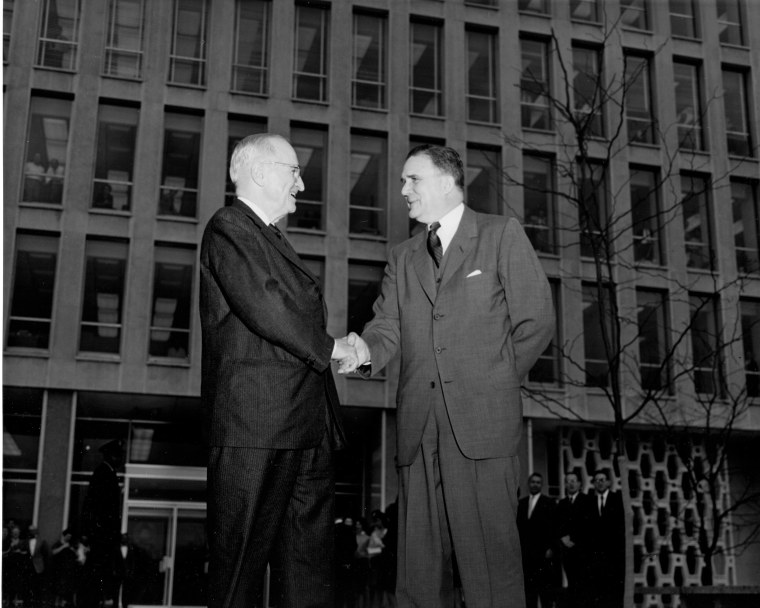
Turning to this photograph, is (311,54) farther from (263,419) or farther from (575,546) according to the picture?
(263,419)

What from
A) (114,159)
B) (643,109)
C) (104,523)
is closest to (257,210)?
(104,523)

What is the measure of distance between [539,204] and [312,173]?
6252 mm

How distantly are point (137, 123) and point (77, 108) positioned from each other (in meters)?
1.46

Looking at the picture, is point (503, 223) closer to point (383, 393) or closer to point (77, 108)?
point (383, 393)

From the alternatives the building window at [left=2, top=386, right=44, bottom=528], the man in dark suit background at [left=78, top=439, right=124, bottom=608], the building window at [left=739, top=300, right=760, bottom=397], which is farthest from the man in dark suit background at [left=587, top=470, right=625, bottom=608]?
the building window at [left=2, top=386, right=44, bottom=528]

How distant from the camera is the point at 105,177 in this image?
2283 cm

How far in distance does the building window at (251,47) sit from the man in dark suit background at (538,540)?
15291 millimetres

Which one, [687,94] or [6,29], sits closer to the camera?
[6,29]

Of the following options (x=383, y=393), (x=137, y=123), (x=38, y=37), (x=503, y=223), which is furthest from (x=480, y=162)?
(x=503, y=223)

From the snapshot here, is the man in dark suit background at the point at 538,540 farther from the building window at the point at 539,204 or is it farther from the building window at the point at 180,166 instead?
the building window at the point at 180,166

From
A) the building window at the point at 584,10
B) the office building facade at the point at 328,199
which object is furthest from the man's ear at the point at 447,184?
the building window at the point at 584,10

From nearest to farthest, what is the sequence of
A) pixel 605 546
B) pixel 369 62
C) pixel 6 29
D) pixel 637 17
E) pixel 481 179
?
pixel 605 546, pixel 6 29, pixel 369 62, pixel 481 179, pixel 637 17

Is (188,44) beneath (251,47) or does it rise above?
beneath

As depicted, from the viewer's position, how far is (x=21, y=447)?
21641 mm
